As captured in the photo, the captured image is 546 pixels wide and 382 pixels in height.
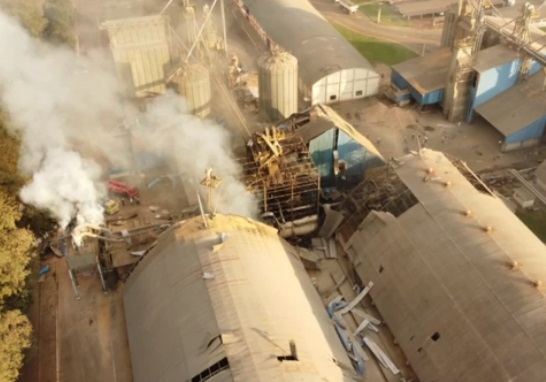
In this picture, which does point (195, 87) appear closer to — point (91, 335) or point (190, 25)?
point (190, 25)

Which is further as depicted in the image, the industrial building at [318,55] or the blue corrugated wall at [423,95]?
the industrial building at [318,55]

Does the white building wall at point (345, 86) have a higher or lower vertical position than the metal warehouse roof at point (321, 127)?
higher

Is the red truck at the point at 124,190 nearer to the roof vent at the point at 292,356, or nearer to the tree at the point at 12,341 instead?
the tree at the point at 12,341

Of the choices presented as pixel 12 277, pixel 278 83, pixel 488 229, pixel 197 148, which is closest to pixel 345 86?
pixel 278 83

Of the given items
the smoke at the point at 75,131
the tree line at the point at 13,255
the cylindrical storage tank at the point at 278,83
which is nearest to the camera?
the tree line at the point at 13,255

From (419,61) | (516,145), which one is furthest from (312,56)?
(516,145)

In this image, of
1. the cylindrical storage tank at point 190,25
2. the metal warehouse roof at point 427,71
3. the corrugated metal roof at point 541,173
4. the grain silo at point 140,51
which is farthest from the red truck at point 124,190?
the corrugated metal roof at point 541,173
